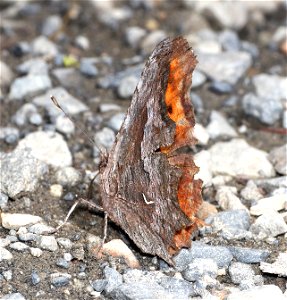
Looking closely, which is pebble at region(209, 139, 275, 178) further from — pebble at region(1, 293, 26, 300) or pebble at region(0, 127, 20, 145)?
pebble at region(1, 293, 26, 300)

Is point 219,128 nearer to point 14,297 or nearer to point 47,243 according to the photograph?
point 47,243

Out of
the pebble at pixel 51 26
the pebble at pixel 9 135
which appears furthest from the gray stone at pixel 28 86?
the pebble at pixel 51 26

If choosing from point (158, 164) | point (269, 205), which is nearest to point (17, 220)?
point (158, 164)

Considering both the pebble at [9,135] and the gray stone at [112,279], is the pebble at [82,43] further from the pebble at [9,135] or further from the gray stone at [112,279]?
the gray stone at [112,279]

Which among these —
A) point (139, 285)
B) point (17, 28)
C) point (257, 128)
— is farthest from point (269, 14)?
point (139, 285)

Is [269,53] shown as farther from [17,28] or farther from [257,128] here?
[17,28]
